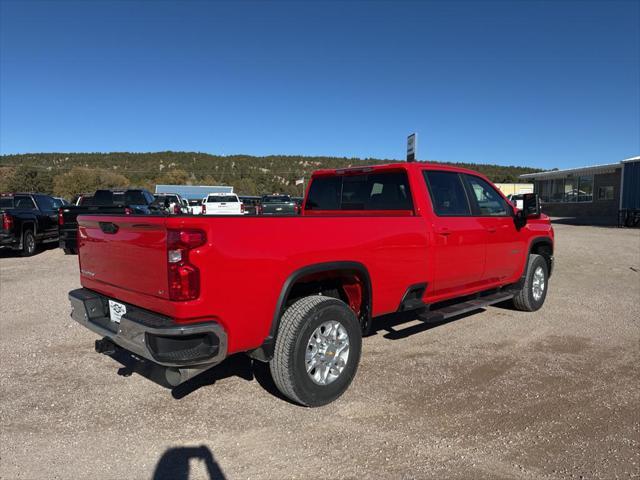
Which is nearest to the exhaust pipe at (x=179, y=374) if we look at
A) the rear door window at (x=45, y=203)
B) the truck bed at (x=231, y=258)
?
the truck bed at (x=231, y=258)

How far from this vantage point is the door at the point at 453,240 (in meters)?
4.76

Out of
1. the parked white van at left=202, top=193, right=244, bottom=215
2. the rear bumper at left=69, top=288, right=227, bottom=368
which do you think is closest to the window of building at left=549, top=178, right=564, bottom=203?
the parked white van at left=202, top=193, right=244, bottom=215

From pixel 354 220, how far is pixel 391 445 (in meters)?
1.69

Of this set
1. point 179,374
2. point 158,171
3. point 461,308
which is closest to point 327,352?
point 179,374

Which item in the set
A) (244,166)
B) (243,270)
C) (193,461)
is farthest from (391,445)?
(244,166)

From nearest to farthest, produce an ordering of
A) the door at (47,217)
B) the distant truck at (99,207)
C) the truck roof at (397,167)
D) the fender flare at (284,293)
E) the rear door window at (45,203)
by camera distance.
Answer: the fender flare at (284,293), the truck roof at (397,167), the distant truck at (99,207), the door at (47,217), the rear door window at (45,203)

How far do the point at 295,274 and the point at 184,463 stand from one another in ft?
4.60

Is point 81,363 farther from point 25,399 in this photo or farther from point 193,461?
point 193,461

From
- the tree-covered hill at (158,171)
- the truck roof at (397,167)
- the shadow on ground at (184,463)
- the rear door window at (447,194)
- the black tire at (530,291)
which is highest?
the tree-covered hill at (158,171)

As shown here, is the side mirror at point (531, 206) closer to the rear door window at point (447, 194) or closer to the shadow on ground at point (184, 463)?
the rear door window at point (447, 194)

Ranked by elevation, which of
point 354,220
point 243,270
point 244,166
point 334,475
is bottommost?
point 334,475

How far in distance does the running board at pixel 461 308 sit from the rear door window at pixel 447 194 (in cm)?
Result: 98

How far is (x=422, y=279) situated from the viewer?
15.0ft

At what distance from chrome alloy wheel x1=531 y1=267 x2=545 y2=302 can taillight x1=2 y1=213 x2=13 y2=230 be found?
12.2 m
